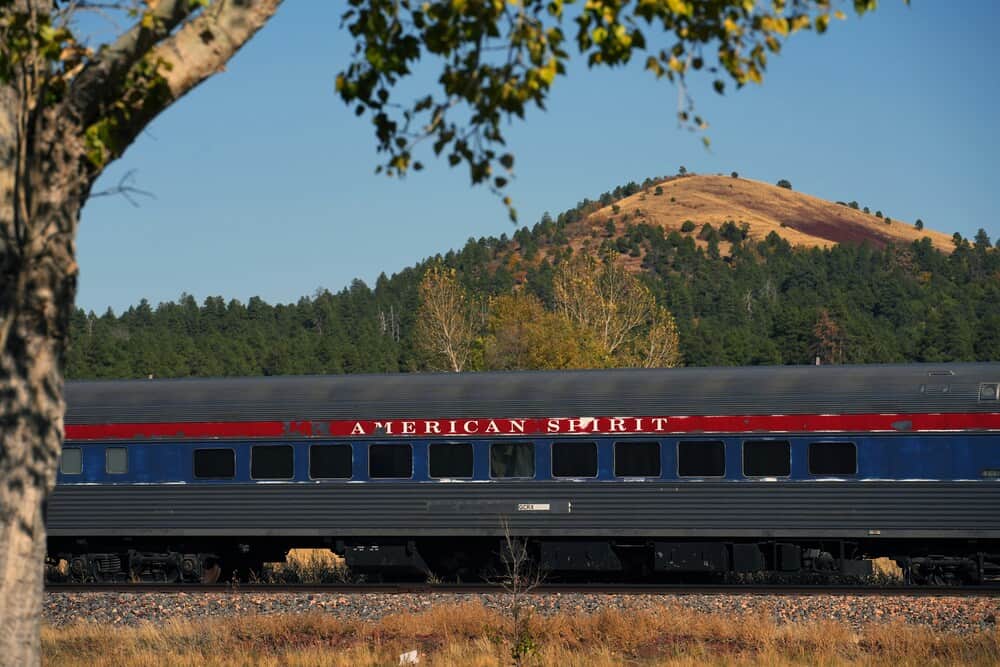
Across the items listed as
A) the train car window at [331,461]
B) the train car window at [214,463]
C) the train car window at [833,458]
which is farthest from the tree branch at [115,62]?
the train car window at [833,458]

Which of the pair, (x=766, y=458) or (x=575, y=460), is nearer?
(x=766, y=458)

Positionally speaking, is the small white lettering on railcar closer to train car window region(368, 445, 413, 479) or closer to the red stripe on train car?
the red stripe on train car

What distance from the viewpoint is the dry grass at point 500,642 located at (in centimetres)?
1373

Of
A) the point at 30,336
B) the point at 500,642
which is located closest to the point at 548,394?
the point at 500,642

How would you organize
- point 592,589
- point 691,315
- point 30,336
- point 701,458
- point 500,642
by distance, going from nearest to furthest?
1. point 30,336
2. point 500,642
3. point 592,589
4. point 701,458
5. point 691,315

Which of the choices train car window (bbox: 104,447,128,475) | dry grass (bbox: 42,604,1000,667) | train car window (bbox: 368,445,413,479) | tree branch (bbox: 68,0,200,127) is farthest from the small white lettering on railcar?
tree branch (bbox: 68,0,200,127)

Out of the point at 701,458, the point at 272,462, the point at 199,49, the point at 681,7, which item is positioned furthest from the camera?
the point at 272,462

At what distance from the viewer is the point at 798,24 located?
8.13 metres

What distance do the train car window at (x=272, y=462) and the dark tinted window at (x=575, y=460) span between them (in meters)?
4.16

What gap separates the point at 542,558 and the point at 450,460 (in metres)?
2.03

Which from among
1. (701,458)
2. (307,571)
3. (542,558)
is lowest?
(307,571)

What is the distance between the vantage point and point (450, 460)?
19969 mm

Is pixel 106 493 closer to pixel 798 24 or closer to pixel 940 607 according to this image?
pixel 940 607

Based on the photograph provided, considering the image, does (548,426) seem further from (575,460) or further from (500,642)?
(500,642)
